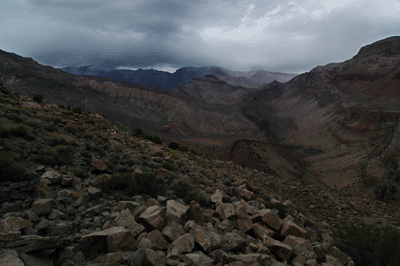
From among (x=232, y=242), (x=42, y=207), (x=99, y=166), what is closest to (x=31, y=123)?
(x=99, y=166)

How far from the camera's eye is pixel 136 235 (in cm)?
440

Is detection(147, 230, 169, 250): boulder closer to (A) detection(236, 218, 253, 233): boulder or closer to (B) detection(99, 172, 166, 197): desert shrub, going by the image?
(A) detection(236, 218, 253, 233): boulder

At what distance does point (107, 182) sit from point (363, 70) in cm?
12758

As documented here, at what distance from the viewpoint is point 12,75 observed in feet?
249

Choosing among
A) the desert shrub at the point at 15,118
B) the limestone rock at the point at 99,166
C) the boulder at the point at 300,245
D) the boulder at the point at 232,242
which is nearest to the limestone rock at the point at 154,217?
the boulder at the point at 232,242

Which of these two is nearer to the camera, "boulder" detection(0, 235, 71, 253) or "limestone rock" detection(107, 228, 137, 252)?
"boulder" detection(0, 235, 71, 253)

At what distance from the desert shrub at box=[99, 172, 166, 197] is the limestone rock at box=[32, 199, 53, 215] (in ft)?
6.26

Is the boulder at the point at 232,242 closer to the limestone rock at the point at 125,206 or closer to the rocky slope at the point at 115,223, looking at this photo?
the rocky slope at the point at 115,223

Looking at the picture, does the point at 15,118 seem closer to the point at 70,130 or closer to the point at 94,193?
the point at 70,130

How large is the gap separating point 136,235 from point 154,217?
0.56 m

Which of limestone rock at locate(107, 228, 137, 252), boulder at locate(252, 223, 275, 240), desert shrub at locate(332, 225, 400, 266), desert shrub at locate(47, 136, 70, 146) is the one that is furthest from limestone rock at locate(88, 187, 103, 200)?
desert shrub at locate(332, 225, 400, 266)

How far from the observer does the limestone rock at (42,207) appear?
4.30 m

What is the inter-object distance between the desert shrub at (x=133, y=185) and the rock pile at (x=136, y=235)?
1.26ft

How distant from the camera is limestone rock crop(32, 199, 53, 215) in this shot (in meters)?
4.30
